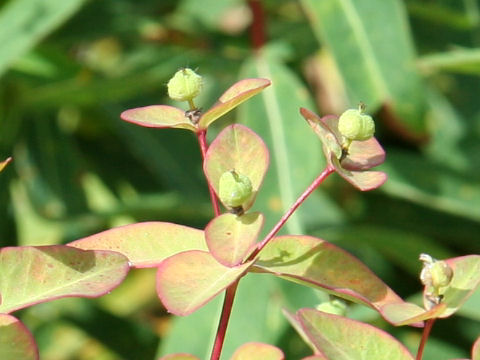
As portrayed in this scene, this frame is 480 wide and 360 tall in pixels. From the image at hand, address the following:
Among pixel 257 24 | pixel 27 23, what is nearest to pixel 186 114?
pixel 27 23

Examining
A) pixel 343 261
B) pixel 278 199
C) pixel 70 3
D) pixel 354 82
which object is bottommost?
pixel 278 199

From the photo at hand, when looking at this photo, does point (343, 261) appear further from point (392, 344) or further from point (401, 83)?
point (401, 83)

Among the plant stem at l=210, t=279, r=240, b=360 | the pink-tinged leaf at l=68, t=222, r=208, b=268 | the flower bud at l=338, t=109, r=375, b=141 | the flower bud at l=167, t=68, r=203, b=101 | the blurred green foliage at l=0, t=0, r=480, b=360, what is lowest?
the blurred green foliage at l=0, t=0, r=480, b=360

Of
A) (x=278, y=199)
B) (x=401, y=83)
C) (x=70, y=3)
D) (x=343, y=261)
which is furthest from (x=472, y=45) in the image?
(x=343, y=261)

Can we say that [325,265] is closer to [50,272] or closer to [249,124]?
[50,272]

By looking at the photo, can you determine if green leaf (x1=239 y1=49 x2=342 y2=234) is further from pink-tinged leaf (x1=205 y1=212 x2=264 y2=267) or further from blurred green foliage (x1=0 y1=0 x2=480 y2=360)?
pink-tinged leaf (x1=205 y1=212 x2=264 y2=267)

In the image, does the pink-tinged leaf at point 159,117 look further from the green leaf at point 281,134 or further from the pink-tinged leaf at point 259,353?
the green leaf at point 281,134

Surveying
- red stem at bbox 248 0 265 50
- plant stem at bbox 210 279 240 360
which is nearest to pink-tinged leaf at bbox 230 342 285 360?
plant stem at bbox 210 279 240 360
